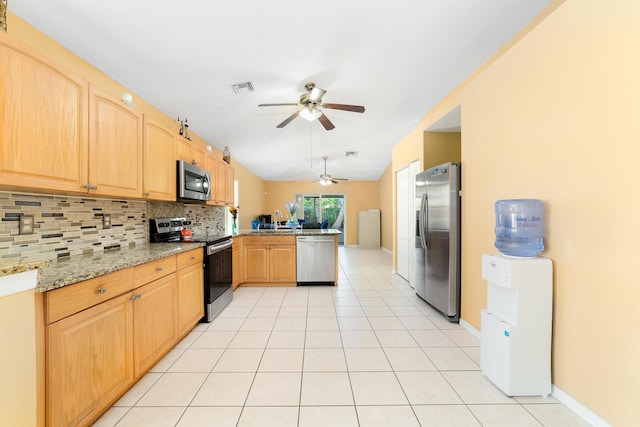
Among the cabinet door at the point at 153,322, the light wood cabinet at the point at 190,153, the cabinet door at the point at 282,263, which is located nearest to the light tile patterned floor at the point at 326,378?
the cabinet door at the point at 153,322

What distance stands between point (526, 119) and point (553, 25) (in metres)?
0.57

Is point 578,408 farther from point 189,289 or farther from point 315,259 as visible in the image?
point 315,259

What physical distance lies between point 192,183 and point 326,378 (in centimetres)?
242

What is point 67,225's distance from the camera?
6.04 ft

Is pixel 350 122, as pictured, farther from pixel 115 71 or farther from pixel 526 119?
pixel 115 71

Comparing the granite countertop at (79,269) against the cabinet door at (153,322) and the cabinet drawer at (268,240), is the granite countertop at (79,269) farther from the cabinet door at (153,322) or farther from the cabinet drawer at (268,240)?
the cabinet drawer at (268,240)

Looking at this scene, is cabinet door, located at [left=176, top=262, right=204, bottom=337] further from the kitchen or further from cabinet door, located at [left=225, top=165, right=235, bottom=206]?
the kitchen

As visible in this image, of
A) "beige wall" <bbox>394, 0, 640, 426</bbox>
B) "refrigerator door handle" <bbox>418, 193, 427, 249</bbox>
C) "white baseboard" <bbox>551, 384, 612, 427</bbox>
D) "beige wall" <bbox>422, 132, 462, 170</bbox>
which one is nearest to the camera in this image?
"beige wall" <bbox>394, 0, 640, 426</bbox>

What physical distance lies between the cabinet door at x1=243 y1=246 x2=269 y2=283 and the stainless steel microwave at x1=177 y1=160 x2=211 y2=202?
46.4 inches

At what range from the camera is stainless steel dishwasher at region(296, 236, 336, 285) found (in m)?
4.07

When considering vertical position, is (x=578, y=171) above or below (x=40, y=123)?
below

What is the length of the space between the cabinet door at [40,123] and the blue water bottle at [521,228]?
2.88 meters

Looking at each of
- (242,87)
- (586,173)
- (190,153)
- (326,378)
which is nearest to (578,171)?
(586,173)

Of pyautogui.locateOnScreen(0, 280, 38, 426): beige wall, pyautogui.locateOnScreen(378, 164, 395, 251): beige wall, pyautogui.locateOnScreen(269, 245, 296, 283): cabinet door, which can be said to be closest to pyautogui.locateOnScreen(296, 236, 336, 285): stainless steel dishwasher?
pyautogui.locateOnScreen(269, 245, 296, 283): cabinet door
